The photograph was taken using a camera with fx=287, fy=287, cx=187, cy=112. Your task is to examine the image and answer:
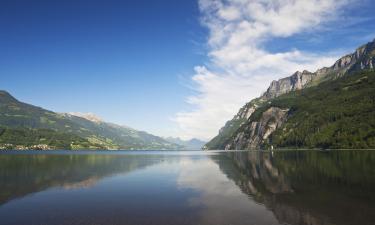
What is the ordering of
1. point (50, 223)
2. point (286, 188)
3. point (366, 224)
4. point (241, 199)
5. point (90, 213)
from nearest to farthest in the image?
1. point (366, 224)
2. point (50, 223)
3. point (90, 213)
4. point (241, 199)
5. point (286, 188)

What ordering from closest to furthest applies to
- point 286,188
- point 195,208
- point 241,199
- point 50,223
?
point 50,223, point 195,208, point 241,199, point 286,188

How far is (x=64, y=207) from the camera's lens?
1607 inches

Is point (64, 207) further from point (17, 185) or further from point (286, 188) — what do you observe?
point (286, 188)

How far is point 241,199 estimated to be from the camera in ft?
150

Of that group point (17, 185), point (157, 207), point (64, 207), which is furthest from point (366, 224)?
point (17, 185)

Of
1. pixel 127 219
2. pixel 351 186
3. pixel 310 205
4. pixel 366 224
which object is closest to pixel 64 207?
pixel 127 219

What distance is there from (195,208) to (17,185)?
43.2m

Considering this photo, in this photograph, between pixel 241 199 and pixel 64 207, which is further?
pixel 241 199

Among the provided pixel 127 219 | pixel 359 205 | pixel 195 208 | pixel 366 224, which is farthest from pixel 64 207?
pixel 359 205

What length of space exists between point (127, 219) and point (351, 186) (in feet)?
Result: 137

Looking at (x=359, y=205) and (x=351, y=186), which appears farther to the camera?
(x=351, y=186)

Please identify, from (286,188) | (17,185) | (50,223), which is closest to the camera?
(50,223)

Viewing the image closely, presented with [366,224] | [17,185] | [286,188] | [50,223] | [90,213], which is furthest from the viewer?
[17,185]

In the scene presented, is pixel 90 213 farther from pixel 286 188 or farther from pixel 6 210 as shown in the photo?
pixel 286 188
